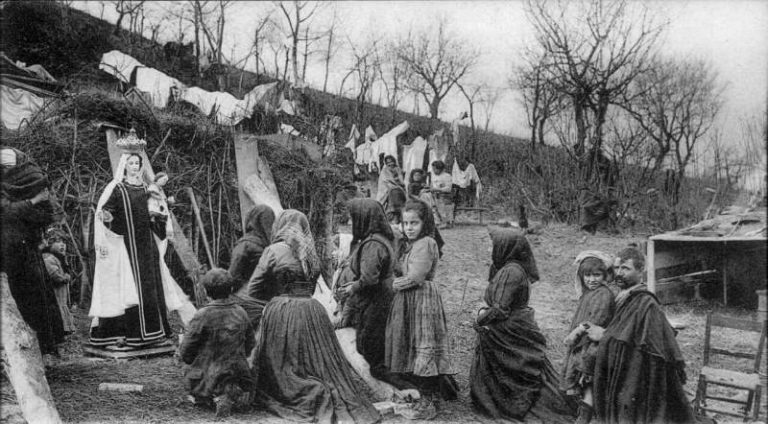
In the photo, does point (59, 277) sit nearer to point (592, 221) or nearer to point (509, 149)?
point (592, 221)

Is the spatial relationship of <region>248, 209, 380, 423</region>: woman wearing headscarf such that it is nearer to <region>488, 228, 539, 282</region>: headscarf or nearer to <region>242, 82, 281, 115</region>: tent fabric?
<region>488, 228, 539, 282</region>: headscarf

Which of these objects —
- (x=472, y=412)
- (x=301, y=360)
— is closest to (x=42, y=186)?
(x=301, y=360)

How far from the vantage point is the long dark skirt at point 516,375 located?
4738 millimetres

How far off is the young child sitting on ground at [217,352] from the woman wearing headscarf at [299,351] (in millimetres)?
213

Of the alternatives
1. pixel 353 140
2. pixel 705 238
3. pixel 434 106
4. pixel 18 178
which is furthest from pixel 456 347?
pixel 434 106

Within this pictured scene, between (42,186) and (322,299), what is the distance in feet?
10.8

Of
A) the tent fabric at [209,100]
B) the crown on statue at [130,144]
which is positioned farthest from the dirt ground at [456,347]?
the tent fabric at [209,100]

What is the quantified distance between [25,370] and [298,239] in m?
2.03

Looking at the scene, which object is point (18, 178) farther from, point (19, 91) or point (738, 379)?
point (738, 379)

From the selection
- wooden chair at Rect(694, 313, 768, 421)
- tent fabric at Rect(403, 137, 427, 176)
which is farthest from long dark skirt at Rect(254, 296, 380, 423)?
tent fabric at Rect(403, 137, 427, 176)

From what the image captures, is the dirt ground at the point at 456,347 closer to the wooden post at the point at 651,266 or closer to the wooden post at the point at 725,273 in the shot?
the wooden post at the point at 725,273

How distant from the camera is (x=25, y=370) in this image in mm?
3828

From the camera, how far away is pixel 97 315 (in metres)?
5.52

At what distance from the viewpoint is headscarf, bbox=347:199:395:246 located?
15.9ft
